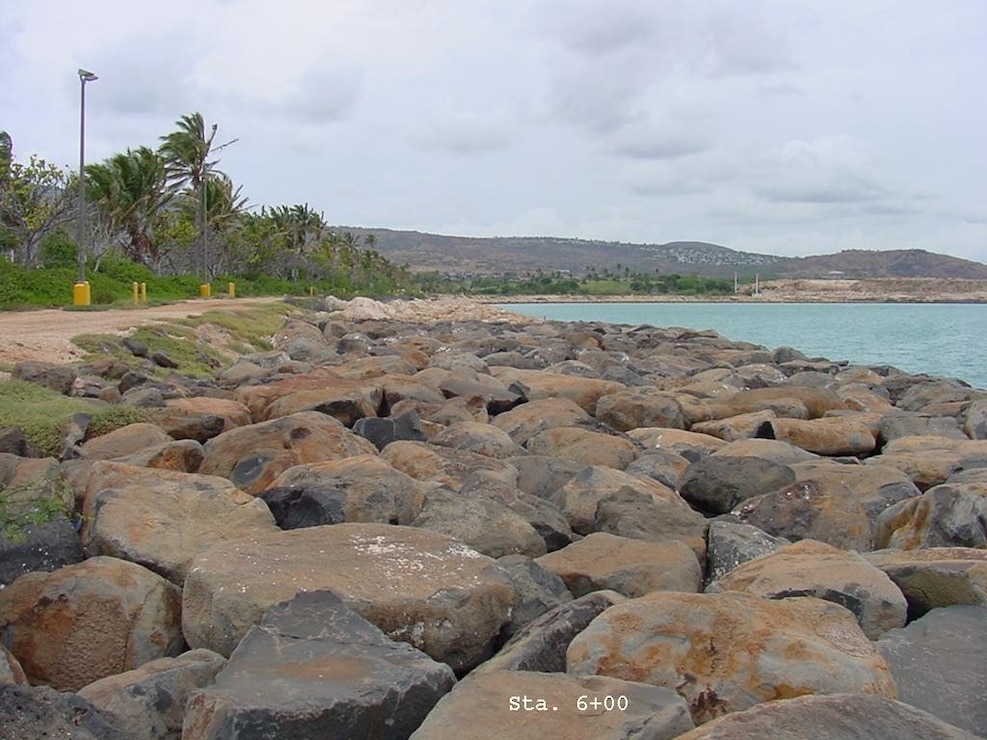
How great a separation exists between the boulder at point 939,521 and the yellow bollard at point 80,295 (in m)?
25.4

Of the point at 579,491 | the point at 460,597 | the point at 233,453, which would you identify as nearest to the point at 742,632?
the point at 460,597

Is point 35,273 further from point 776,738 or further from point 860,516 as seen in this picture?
point 776,738

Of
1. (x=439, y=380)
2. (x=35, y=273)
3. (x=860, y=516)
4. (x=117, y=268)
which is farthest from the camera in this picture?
(x=117, y=268)

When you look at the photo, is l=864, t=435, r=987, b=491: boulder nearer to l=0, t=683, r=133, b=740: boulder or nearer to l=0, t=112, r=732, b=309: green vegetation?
l=0, t=683, r=133, b=740: boulder

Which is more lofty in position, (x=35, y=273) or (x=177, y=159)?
(x=177, y=159)

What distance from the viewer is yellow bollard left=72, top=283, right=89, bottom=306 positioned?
2855cm

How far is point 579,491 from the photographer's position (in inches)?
281

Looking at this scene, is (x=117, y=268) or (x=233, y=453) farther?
(x=117, y=268)

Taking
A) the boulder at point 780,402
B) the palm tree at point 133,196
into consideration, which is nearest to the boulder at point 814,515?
the boulder at point 780,402

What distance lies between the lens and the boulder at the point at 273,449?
23.5 ft

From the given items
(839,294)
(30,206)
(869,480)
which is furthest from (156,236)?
(839,294)

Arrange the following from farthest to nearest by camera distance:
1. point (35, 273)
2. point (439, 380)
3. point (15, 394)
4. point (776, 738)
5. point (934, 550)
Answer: point (35, 273) < point (439, 380) < point (15, 394) < point (934, 550) < point (776, 738)

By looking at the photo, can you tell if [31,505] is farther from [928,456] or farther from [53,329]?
[53,329]

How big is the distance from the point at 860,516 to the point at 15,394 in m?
8.05
